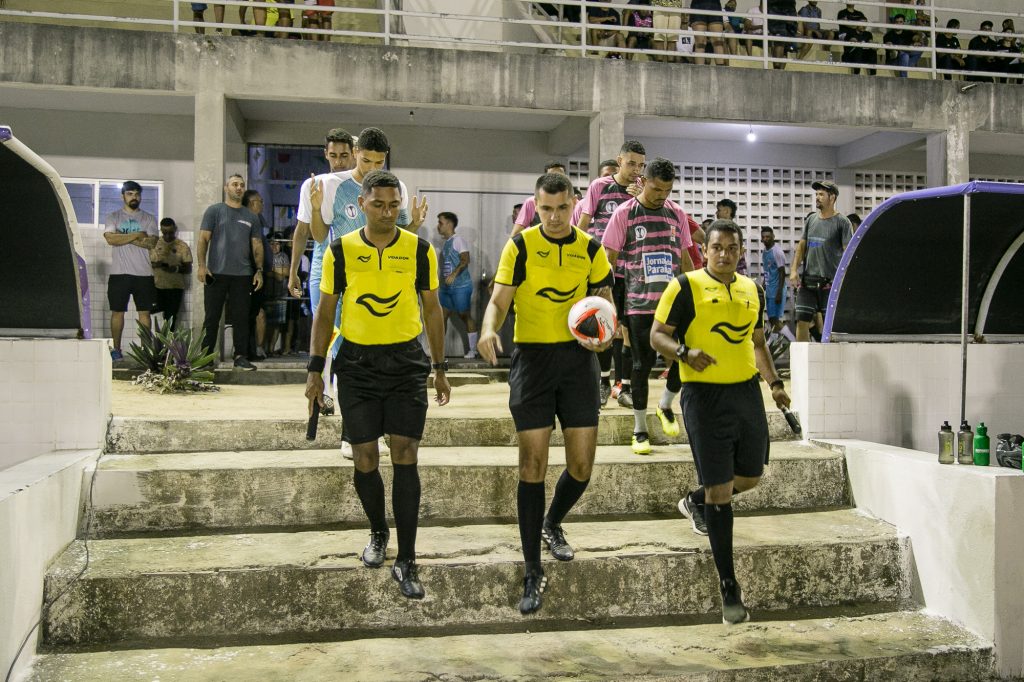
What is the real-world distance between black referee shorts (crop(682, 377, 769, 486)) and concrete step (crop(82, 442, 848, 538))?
1.22m

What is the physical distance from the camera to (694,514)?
5.20 meters

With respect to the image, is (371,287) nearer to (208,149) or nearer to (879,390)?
(879,390)

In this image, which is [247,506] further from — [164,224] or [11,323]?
[164,224]

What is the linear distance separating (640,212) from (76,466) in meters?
3.93

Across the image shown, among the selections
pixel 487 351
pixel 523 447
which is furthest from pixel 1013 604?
pixel 487 351

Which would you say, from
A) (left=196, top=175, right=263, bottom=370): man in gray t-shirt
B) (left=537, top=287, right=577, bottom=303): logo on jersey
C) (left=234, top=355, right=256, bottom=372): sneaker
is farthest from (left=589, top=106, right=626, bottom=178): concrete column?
(left=537, top=287, right=577, bottom=303): logo on jersey

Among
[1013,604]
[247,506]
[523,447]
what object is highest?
[523,447]

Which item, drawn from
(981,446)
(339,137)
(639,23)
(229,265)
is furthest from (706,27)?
(339,137)

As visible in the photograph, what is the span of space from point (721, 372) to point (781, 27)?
Result: 11500mm

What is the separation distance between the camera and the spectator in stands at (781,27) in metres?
13.6

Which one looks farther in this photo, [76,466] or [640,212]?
[640,212]

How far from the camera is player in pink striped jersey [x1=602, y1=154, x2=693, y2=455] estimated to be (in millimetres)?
6199

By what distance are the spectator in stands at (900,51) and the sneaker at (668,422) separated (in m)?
9.86

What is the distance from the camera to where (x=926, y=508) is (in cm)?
514
